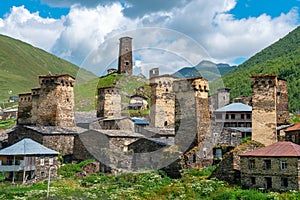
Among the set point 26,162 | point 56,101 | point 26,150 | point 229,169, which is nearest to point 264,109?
point 229,169

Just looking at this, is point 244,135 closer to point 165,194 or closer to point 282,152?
point 282,152

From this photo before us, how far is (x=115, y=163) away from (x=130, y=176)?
503cm

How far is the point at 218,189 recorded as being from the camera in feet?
83.0

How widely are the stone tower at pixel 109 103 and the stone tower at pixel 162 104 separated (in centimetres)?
656

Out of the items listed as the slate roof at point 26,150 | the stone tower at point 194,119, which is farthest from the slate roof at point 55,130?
the stone tower at point 194,119

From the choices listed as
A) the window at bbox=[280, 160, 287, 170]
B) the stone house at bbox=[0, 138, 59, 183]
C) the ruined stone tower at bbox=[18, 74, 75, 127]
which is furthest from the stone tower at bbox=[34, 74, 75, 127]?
the window at bbox=[280, 160, 287, 170]

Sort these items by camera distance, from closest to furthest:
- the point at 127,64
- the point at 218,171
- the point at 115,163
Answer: the point at 218,171, the point at 115,163, the point at 127,64

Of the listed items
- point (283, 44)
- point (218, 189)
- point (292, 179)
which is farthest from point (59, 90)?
point (283, 44)

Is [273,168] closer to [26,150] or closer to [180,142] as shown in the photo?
[180,142]

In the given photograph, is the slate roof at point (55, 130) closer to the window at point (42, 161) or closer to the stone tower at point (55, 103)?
the stone tower at point (55, 103)

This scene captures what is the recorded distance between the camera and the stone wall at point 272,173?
24.6 meters

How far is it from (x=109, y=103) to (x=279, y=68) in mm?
64469

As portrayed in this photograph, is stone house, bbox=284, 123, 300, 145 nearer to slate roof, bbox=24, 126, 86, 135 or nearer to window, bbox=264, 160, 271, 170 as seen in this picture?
window, bbox=264, 160, 271, 170

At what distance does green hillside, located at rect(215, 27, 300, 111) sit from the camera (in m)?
91.9
